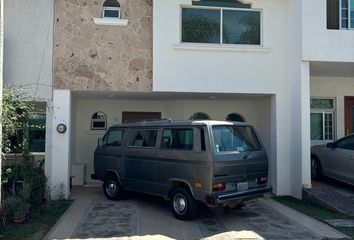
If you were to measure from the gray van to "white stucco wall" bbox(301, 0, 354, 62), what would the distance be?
11.4 ft

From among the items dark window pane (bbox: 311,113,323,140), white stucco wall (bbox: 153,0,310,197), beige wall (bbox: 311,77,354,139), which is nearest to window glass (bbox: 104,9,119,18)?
white stucco wall (bbox: 153,0,310,197)

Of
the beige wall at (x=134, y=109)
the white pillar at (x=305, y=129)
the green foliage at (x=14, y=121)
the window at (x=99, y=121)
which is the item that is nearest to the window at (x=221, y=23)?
the white pillar at (x=305, y=129)

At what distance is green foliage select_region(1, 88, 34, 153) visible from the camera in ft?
23.9

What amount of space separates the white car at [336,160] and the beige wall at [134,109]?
223cm

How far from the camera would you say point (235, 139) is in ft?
26.2

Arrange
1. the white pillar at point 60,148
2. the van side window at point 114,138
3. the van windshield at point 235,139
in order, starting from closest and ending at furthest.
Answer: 1. the van windshield at point 235,139
2. the van side window at point 114,138
3. the white pillar at point 60,148

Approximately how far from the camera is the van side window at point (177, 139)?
7.99m

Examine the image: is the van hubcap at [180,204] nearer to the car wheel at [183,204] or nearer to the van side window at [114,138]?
the car wheel at [183,204]

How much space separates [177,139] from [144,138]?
4.04ft

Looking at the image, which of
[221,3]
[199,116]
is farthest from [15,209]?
[221,3]

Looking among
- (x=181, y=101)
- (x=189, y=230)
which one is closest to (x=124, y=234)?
(x=189, y=230)

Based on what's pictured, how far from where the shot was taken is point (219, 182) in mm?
7438

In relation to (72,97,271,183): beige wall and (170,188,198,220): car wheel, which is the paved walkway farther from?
(170,188,198,220): car wheel

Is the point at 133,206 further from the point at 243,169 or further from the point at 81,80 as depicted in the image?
the point at 81,80
